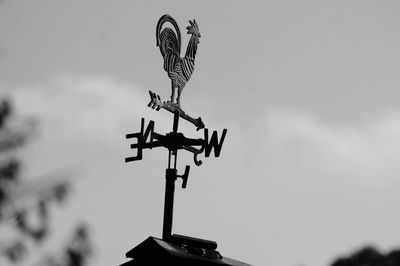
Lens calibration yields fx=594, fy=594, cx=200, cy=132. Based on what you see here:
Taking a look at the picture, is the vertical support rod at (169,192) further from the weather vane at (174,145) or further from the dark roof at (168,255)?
the dark roof at (168,255)

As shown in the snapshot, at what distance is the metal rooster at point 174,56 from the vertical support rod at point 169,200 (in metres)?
1.06

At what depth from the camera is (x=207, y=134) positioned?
7.01 meters

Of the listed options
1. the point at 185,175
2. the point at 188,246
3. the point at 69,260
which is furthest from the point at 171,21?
the point at 69,260

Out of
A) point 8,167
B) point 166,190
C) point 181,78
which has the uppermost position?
point 181,78

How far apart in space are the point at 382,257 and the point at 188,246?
7.55 feet

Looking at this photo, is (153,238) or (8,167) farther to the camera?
(153,238)

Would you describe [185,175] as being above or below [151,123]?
below

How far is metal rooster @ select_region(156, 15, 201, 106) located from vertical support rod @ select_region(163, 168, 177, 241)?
1062mm

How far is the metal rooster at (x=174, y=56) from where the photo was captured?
7.57 m

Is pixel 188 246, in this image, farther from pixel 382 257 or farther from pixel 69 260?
pixel 69 260

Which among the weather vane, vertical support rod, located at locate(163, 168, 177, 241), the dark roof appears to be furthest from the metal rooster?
the dark roof

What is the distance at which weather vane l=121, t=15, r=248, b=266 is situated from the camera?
4852mm

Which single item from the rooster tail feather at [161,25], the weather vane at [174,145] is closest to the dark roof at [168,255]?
the weather vane at [174,145]

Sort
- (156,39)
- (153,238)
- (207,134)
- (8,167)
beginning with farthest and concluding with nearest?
1. (156,39)
2. (207,134)
3. (153,238)
4. (8,167)
